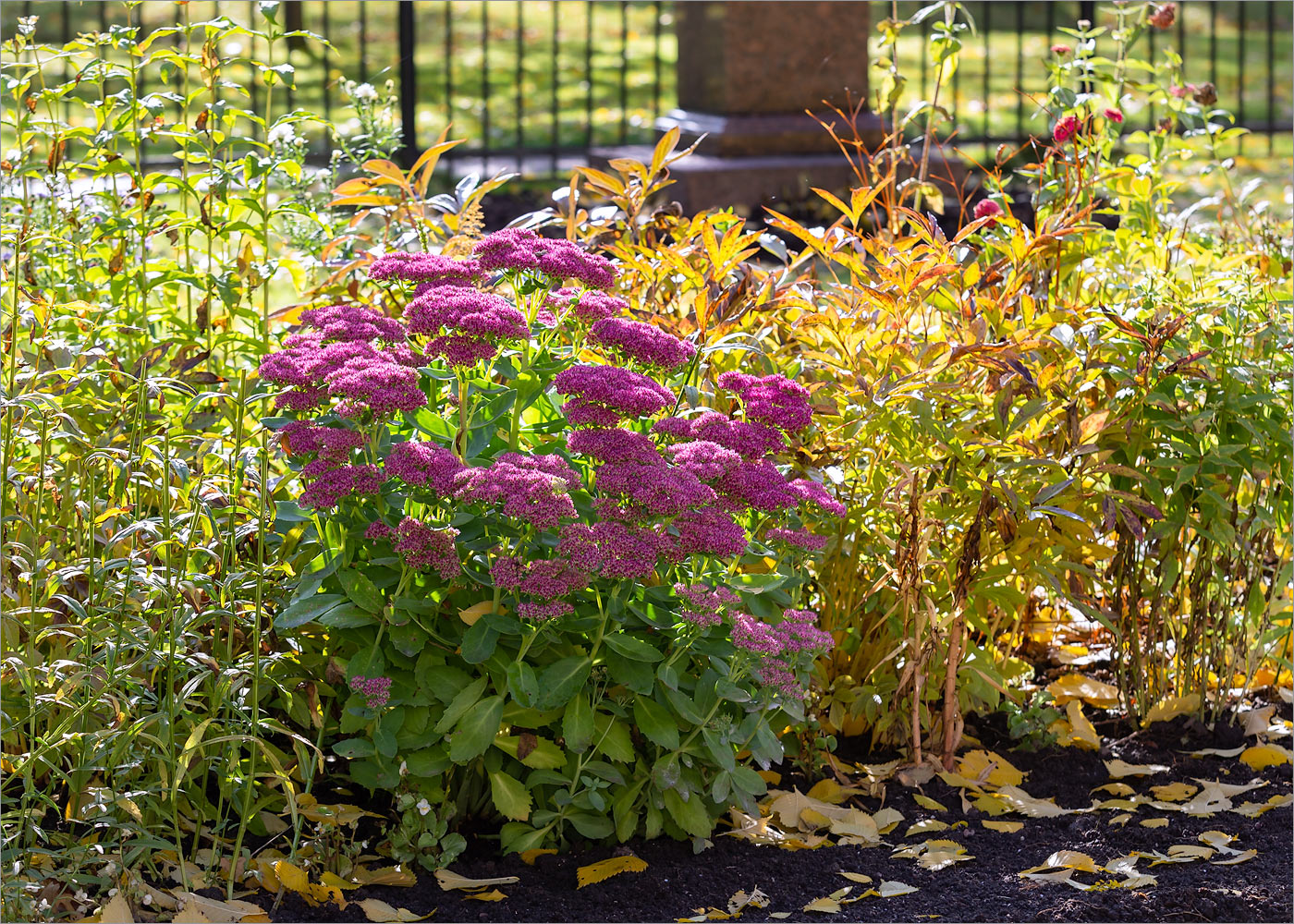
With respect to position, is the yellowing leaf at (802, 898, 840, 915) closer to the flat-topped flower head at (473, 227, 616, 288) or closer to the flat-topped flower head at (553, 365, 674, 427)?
the flat-topped flower head at (553, 365, 674, 427)

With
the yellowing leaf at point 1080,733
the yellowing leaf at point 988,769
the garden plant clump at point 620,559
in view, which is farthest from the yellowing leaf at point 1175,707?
the yellowing leaf at point 988,769

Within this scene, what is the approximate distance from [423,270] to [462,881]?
113cm

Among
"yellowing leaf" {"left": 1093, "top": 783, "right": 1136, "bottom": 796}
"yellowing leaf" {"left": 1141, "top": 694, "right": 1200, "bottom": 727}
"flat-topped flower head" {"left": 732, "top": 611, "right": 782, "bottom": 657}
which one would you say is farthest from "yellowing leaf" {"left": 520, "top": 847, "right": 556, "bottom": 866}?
"yellowing leaf" {"left": 1141, "top": 694, "right": 1200, "bottom": 727}

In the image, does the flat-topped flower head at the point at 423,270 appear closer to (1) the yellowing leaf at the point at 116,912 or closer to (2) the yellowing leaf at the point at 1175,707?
(1) the yellowing leaf at the point at 116,912

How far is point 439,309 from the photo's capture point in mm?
2318

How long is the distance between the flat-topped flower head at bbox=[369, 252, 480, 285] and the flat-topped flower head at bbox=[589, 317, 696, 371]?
289 mm

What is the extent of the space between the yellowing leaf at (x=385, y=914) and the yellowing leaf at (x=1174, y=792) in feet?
5.28

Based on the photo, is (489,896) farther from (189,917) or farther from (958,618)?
(958,618)

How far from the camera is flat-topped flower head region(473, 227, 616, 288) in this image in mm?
2406

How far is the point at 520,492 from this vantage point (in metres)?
2.14

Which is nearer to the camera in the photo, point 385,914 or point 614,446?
point 614,446

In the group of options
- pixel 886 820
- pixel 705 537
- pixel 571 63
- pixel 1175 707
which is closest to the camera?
pixel 705 537

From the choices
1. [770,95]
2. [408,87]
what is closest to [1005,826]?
[770,95]

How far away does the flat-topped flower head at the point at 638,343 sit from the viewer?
238cm
